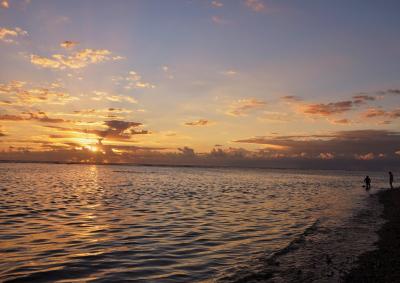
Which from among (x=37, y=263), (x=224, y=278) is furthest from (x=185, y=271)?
(x=37, y=263)

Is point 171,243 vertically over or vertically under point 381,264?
under

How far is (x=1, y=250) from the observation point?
714 inches

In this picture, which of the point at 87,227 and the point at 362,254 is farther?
the point at 87,227

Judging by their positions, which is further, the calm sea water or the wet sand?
the calm sea water

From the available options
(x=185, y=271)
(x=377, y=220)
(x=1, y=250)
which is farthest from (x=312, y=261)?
(x=377, y=220)

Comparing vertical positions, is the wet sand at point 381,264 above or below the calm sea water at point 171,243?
above

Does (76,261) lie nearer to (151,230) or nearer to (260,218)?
(151,230)

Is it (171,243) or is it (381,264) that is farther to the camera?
(171,243)

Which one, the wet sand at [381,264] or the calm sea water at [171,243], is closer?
the wet sand at [381,264]

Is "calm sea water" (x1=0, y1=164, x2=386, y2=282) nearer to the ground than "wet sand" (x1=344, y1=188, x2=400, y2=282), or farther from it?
nearer to the ground

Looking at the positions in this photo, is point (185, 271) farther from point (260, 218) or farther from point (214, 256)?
point (260, 218)

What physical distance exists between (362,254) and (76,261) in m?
13.2

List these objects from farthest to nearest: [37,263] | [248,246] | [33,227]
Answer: [33,227]
[248,246]
[37,263]

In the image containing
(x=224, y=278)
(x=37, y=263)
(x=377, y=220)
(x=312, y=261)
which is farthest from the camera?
(x=377, y=220)
